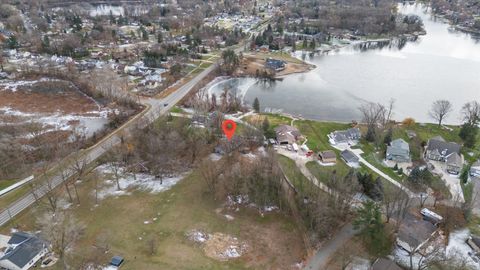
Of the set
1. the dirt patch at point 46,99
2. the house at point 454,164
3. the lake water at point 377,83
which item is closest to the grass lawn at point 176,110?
the lake water at point 377,83

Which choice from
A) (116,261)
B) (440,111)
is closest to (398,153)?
(440,111)

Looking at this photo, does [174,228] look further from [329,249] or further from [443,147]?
[443,147]

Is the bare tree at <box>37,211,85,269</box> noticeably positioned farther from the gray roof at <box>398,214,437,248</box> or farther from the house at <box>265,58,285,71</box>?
the house at <box>265,58,285,71</box>

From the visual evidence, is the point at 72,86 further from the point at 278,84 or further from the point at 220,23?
the point at 220,23

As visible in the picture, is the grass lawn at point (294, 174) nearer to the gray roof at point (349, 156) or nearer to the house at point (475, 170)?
the gray roof at point (349, 156)

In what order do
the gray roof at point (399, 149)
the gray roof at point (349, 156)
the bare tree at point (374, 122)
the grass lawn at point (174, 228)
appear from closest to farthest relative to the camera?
the grass lawn at point (174, 228), the gray roof at point (349, 156), the gray roof at point (399, 149), the bare tree at point (374, 122)

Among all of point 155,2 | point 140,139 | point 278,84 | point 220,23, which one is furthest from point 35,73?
point 155,2

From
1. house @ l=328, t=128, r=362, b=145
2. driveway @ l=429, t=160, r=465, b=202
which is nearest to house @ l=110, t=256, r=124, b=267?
house @ l=328, t=128, r=362, b=145
